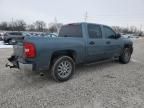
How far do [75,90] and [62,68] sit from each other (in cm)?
89

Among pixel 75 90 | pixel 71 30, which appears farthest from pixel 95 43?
pixel 75 90

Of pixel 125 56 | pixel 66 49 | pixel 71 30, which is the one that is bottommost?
pixel 125 56

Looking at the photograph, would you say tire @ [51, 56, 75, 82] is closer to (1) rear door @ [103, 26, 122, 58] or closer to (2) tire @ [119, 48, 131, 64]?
(1) rear door @ [103, 26, 122, 58]

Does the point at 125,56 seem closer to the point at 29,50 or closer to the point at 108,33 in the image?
the point at 108,33

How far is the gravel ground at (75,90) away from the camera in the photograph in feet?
11.2

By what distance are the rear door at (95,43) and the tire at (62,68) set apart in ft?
2.78

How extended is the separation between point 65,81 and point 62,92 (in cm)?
81

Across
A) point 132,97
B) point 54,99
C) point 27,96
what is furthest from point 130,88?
point 27,96

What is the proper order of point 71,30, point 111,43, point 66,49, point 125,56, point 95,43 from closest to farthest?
point 66,49 < point 95,43 < point 71,30 < point 111,43 < point 125,56

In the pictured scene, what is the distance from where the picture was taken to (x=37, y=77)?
5.17 metres

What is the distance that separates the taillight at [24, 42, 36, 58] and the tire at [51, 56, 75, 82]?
29.6 inches

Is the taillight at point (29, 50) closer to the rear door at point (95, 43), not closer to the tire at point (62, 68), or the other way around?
the tire at point (62, 68)

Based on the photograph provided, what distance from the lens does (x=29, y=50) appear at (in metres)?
4.05

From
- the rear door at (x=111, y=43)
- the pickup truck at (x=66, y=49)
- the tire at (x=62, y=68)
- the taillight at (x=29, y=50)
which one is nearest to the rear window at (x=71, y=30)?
the pickup truck at (x=66, y=49)
